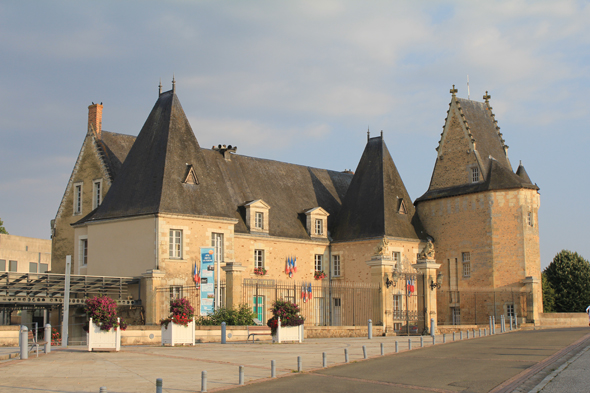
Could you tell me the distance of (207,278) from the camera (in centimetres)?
2416

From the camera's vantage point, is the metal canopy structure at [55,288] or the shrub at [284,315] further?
the metal canopy structure at [55,288]

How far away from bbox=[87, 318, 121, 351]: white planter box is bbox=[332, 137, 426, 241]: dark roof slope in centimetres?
1936

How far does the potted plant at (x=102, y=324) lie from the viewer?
651 inches

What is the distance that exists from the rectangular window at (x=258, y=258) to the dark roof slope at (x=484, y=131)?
13.1m

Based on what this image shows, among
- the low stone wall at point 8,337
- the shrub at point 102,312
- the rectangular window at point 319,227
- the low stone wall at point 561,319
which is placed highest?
the rectangular window at point 319,227

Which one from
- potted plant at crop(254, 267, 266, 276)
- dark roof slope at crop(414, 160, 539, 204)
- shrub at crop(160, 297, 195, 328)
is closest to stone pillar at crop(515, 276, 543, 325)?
dark roof slope at crop(414, 160, 539, 204)

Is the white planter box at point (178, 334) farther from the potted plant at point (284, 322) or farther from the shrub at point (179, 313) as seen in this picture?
the potted plant at point (284, 322)

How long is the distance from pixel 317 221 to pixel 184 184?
940 centimetres

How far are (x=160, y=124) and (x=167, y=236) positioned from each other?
5.95 metres

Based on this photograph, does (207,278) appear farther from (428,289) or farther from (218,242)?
(428,289)

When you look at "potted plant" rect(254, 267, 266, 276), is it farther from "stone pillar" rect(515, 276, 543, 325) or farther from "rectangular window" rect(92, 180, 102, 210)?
"stone pillar" rect(515, 276, 543, 325)

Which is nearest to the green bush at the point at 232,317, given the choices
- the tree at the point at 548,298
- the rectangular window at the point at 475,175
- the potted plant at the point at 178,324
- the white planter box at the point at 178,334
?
the white planter box at the point at 178,334

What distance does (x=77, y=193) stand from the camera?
34531 mm

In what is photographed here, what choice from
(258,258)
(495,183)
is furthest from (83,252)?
(495,183)
